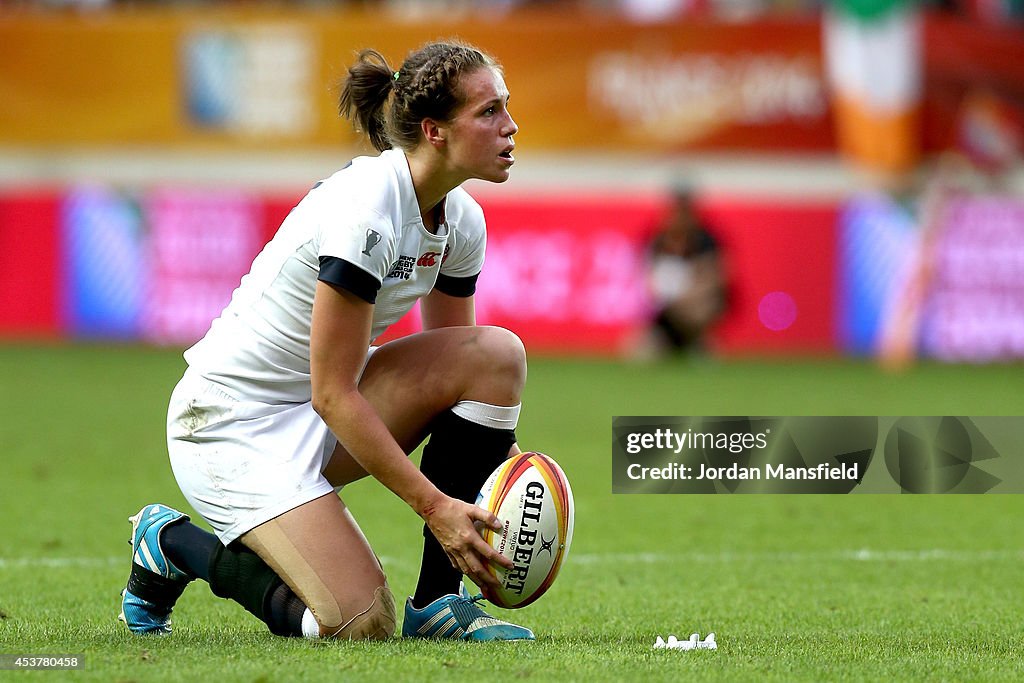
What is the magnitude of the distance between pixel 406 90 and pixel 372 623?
1462mm

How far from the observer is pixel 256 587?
4438mm

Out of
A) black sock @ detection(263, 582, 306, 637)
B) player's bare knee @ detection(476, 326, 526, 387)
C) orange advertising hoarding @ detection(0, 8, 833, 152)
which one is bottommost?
black sock @ detection(263, 582, 306, 637)

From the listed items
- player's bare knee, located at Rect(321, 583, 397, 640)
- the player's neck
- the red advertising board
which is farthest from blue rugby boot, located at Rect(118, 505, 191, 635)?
the red advertising board

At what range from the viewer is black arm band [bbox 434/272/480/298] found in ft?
15.9

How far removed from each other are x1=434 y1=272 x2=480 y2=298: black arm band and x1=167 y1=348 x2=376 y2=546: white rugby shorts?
0.55m

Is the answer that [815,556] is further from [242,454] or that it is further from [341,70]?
[341,70]

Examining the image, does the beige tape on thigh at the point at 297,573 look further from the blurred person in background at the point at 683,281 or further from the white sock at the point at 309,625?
the blurred person in background at the point at 683,281

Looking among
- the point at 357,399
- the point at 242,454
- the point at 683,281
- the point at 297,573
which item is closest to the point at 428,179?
the point at 357,399

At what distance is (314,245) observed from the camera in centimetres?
442

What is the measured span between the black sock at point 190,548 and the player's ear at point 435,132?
1290 mm

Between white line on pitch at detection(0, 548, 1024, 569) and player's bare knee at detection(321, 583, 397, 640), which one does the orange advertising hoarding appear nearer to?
white line on pitch at detection(0, 548, 1024, 569)

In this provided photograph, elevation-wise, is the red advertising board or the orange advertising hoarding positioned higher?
the orange advertising hoarding

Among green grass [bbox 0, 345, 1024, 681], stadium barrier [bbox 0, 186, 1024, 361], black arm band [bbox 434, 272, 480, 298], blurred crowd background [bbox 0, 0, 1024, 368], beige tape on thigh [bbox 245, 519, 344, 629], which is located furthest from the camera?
blurred crowd background [bbox 0, 0, 1024, 368]

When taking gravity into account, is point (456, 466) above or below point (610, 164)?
below
